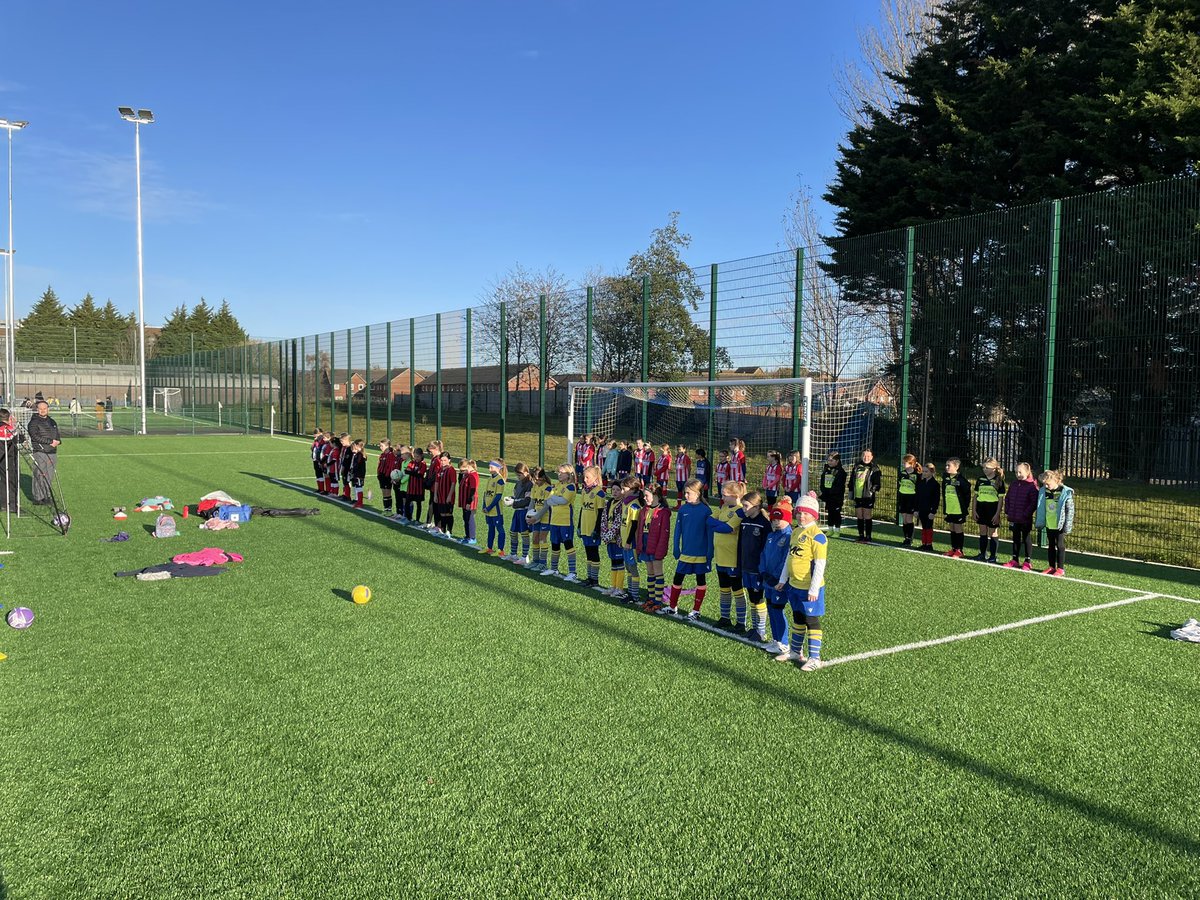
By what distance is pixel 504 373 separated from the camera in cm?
2431

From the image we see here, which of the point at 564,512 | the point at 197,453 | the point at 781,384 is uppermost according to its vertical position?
the point at 781,384

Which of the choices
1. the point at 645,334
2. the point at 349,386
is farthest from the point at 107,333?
the point at 645,334

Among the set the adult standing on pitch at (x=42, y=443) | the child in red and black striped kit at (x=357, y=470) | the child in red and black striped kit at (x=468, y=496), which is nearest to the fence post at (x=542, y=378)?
the child in red and black striped kit at (x=357, y=470)

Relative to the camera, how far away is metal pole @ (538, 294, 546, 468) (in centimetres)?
2255

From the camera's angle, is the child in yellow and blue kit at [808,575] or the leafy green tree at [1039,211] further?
the leafy green tree at [1039,211]

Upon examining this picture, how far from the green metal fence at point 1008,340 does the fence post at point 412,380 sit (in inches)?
344

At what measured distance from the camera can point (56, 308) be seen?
327 feet

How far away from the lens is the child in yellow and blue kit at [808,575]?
21.1 ft

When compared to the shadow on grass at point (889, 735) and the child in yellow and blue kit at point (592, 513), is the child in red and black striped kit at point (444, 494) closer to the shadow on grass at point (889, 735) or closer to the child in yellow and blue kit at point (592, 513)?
the shadow on grass at point (889, 735)

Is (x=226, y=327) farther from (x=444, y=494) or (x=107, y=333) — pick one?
(x=444, y=494)

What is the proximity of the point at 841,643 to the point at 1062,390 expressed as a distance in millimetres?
7499

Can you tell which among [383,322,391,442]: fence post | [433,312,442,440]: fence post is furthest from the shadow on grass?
[383,322,391,442]: fence post

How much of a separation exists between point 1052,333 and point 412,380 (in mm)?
21895

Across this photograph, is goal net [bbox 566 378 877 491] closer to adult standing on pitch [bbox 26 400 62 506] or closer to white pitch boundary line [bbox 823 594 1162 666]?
white pitch boundary line [bbox 823 594 1162 666]
